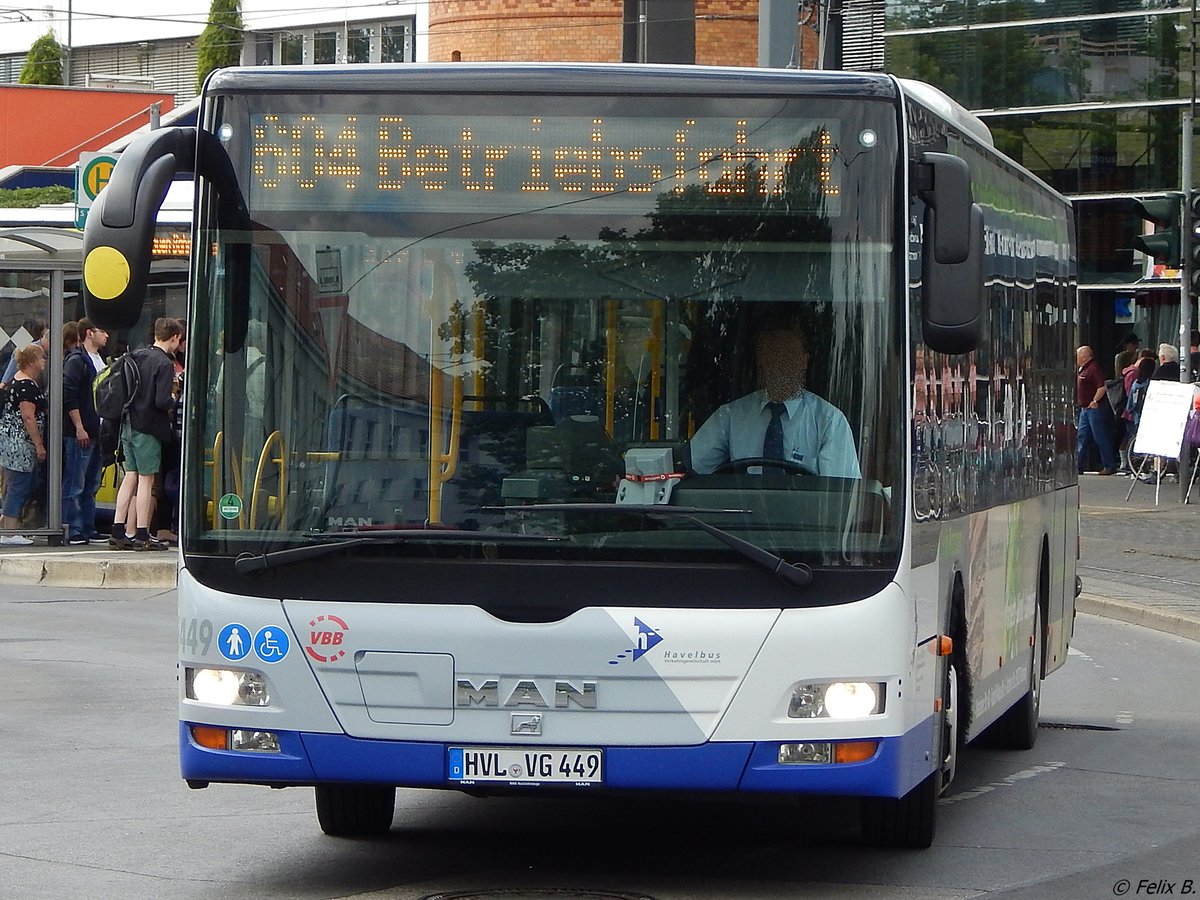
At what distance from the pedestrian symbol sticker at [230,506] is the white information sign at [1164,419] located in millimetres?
21257

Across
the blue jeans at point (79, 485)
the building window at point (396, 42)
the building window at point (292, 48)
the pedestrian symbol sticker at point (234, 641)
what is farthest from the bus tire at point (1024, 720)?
the building window at point (292, 48)

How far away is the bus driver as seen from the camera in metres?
7.08

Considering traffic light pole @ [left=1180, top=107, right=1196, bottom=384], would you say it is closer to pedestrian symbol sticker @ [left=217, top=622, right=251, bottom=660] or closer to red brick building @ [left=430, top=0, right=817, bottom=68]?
pedestrian symbol sticker @ [left=217, top=622, right=251, bottom=660]

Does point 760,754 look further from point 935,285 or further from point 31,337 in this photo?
point 31,337

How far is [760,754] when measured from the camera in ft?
22.8

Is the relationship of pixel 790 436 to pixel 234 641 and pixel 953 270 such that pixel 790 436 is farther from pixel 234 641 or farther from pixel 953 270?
pixel 234 641

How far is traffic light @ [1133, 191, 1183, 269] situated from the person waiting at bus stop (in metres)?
9.30

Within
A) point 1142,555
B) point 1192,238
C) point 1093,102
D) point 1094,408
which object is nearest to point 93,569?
point 1142,555

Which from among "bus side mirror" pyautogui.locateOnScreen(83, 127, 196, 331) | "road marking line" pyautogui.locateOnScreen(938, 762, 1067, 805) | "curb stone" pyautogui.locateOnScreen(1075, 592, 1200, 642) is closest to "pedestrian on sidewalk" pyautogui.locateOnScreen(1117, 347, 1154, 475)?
"curb stone" pyautogui.locateOnScreen(1075, 592, 1200, 642)

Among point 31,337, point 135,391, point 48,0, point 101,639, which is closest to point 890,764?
point 101,639

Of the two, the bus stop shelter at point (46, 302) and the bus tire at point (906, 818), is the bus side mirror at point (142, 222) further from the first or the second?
the bus stop shelter at point (46, 302)

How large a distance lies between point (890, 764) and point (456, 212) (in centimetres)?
211

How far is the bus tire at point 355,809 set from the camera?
Answer: 8227 mm

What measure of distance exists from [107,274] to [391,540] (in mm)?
1134
